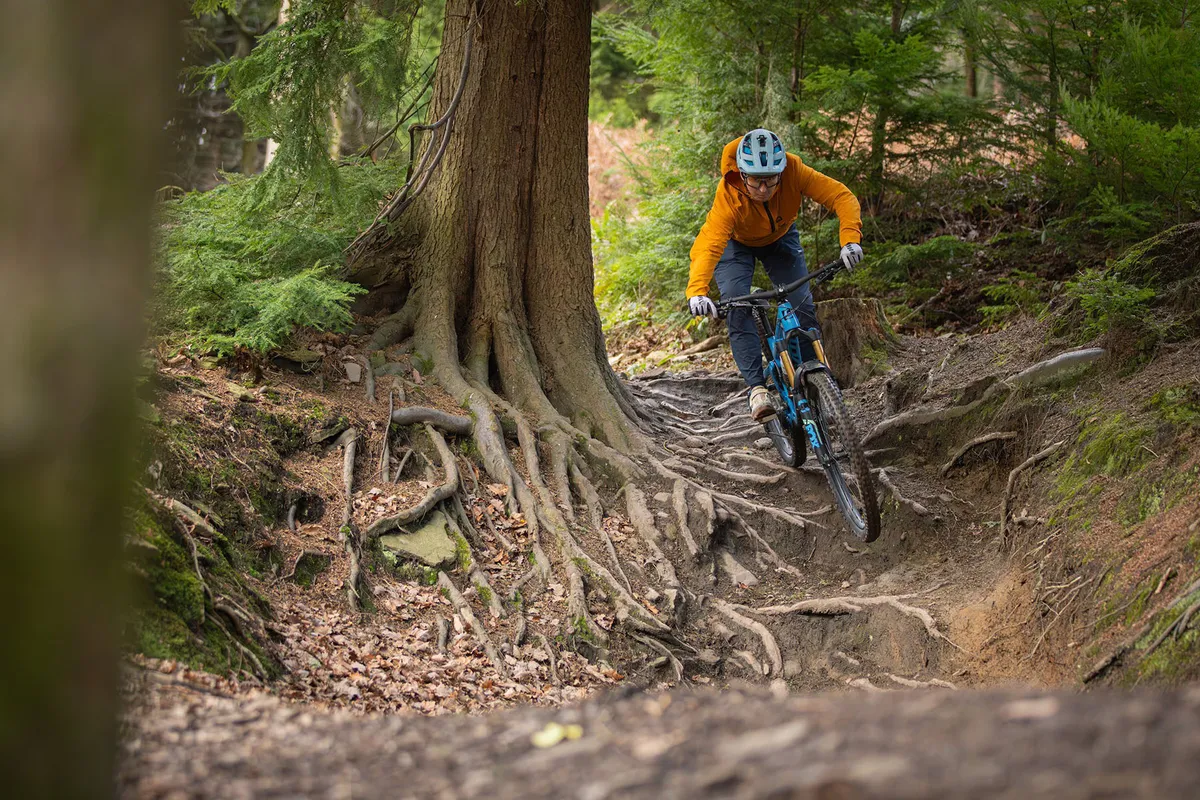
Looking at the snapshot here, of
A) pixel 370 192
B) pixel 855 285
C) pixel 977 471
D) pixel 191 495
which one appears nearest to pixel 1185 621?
pixel 977 471

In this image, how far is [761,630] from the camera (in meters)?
5.63

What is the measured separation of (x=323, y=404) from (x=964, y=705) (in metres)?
4.79

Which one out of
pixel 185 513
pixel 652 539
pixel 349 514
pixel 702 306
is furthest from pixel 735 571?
pixel 185 513

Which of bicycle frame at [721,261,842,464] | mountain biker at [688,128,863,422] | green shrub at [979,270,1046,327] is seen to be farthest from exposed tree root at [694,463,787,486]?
green shrub at [979,270,1046,327]

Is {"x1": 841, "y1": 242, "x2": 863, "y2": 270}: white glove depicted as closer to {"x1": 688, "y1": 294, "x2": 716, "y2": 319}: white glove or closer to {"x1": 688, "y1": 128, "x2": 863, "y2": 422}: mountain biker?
{"x1": 688, "y1": 128, "x2": 863, "y2": 422}: mountain biker

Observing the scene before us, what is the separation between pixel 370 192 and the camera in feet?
24.5

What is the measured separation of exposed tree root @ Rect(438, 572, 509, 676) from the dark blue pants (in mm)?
2711

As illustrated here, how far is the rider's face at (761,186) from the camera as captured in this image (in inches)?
247

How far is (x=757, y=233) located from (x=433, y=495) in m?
3.02

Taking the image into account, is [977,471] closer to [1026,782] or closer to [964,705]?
[964,705]

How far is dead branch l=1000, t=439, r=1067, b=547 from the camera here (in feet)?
19.2

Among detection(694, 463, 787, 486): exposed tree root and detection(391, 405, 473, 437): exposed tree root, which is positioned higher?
detection(391, 405, 473, 437): exposed tree root

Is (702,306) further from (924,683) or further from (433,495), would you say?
(924,683)

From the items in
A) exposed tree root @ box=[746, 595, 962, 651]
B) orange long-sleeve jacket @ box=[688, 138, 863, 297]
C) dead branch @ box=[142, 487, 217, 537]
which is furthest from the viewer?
orange long-sleeve jacket @ box=[688, 138, 863, 297]
